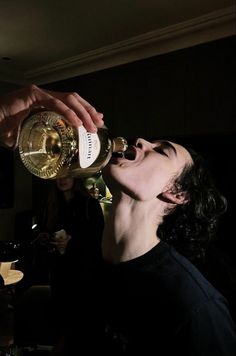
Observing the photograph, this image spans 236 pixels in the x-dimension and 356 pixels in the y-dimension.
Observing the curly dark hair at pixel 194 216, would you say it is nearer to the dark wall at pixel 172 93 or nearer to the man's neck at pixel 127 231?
the man's neck at pixel 127 231

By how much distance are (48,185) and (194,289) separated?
11.4 feet

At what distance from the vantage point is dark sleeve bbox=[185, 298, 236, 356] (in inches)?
31.5

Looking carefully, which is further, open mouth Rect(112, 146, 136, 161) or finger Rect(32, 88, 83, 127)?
open mouth Rect(112, 146, 136, 161)

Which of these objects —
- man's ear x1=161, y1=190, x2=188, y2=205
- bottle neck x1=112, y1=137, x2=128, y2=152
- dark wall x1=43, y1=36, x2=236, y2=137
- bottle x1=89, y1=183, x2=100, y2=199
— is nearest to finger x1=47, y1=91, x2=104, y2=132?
bottle neck x1=112, y1=137, x2=128, y2=152

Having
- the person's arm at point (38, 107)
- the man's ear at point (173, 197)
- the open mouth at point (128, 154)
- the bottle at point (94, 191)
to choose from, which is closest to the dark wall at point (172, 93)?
the bottle at point (94, 191)

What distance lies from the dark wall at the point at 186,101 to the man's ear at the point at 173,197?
1.08 meters

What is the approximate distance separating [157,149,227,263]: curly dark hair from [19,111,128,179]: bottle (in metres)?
0.40

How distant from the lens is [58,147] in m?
0.89

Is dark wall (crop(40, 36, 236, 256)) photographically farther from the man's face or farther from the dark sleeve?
the dark sleeve

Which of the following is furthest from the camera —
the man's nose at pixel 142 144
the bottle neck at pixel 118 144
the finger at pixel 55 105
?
the man's nose at pixel 142 144

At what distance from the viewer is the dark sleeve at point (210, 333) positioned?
80 centimetres

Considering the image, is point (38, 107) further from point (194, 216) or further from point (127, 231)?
point (194, 216)

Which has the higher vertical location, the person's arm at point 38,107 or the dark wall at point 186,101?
the dark wall at point 186,101

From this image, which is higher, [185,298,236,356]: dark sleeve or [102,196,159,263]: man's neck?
[102,196,159,263]: man's neck
